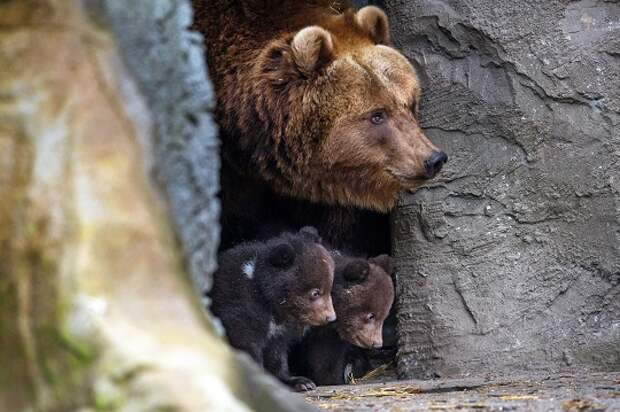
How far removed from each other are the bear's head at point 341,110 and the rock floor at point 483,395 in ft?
4.41

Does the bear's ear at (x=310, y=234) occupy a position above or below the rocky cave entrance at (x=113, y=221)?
below

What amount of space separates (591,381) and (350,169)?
206 centimetres

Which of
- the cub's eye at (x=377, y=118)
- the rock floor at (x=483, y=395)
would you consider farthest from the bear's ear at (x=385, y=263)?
the cub's eye at (x=377, y=118)

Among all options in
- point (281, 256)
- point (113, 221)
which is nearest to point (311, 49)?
point (281, 256)

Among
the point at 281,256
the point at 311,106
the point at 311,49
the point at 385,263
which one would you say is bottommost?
the point at 385,263

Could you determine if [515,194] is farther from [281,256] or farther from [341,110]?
[281,256]

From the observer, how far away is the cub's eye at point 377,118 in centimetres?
681

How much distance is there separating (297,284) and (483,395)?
1.33 meters

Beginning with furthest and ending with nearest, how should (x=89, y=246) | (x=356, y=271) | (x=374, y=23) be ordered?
(x=374, y=23) < (x=356, y=271) < (x=89, y=246)

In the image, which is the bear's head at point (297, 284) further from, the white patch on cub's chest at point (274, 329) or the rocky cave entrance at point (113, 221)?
the rocky cave entrance at point (113, 221)

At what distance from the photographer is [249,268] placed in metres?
6.39

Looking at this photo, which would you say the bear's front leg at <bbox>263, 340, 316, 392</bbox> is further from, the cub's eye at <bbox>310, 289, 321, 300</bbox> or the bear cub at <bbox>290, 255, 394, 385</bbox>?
the bear cub at <bbox>290, 255, 394, 385</bbox>

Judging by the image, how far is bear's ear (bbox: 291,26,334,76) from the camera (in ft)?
21.7

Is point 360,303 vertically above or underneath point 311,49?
underneath
